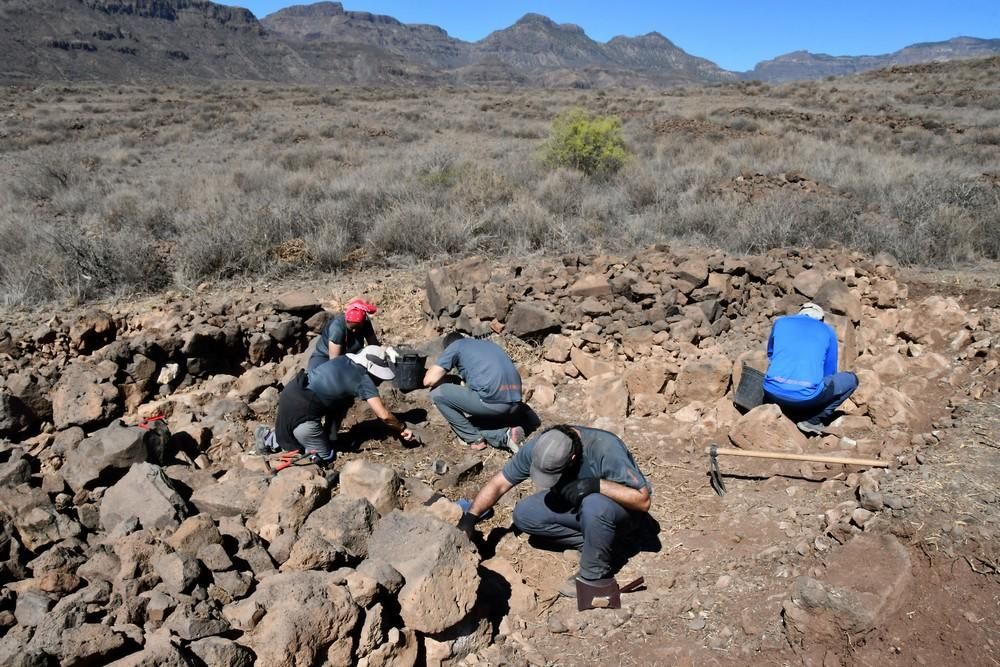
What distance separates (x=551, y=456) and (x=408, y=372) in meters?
2.65

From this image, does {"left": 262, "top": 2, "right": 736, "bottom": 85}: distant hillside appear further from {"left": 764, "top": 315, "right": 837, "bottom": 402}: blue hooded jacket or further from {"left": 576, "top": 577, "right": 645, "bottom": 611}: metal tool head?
{"left": 576, "top": 577, "right": 645, "bottom": 611}: metal tool head

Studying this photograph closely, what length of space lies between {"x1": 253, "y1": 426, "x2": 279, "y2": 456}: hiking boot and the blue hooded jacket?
3.91 m

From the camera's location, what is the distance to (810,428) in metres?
4.98

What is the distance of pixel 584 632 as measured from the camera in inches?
134

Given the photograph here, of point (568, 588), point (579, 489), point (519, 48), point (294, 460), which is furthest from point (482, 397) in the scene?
point (519, 48)

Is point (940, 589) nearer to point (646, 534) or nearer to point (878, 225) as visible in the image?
point (646, 534)

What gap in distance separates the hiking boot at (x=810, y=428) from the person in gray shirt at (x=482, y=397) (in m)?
2.06

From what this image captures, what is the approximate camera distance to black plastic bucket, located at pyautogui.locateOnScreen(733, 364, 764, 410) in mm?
5195

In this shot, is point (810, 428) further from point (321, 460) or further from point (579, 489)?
point (321, 460)

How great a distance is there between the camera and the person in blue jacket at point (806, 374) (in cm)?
491

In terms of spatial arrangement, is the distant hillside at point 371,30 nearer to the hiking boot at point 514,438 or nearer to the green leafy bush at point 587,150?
the green leafy bush at point 587,150

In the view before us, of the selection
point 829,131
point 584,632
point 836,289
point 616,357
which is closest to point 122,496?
point 584,632

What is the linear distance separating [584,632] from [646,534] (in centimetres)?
97

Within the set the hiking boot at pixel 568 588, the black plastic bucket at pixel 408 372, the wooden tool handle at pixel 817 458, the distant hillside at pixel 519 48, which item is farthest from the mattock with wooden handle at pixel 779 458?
the distant hillside at pixel 519 48
